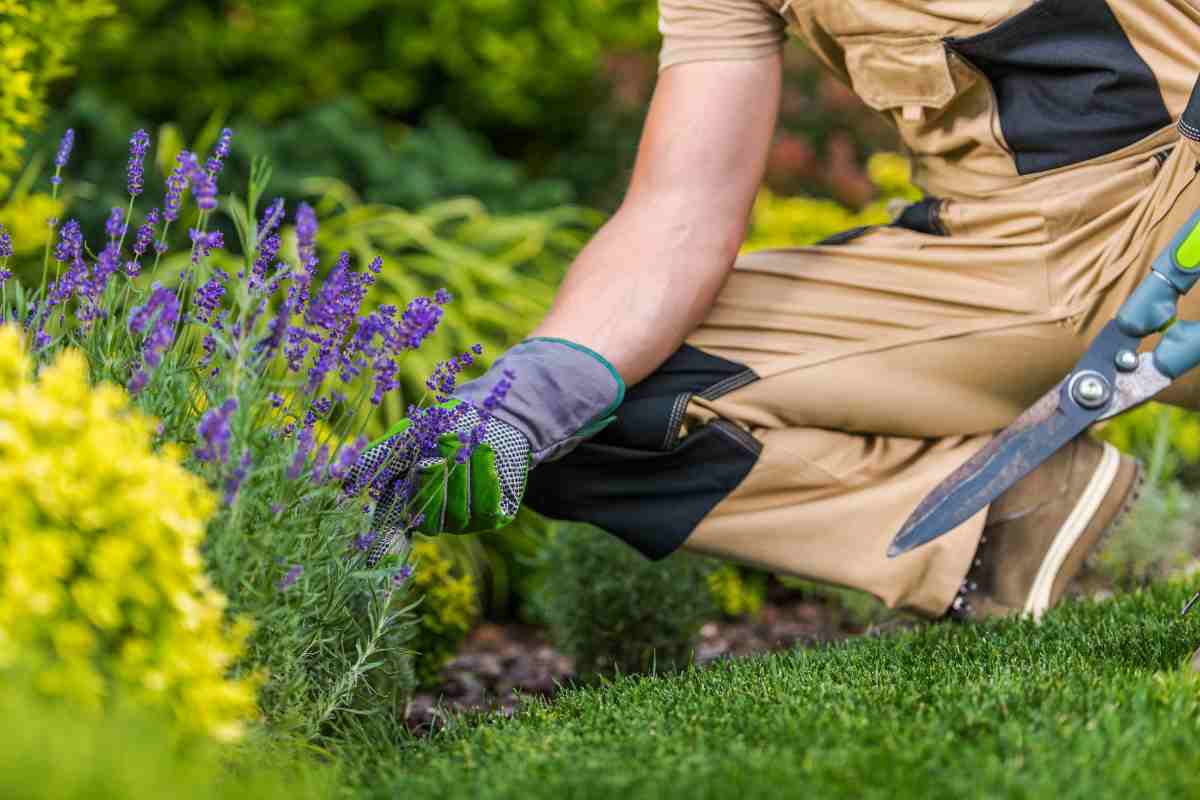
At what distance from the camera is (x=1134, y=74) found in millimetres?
2223

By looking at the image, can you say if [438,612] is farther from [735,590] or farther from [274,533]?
[274,533]

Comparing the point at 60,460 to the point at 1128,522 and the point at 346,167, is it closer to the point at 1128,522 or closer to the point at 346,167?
the point at 1128,522

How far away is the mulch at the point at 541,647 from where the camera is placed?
117 inches

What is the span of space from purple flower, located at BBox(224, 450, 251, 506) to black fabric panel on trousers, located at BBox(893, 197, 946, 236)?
5.01 ft

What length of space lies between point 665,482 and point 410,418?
0.67m

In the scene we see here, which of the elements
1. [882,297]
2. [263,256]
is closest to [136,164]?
[263,256]

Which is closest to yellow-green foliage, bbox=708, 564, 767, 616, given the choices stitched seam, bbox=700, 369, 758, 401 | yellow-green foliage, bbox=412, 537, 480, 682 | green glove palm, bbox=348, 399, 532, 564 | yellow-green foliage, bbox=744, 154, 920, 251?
yellow-green foliage, bbox=412, 537, 480, 682

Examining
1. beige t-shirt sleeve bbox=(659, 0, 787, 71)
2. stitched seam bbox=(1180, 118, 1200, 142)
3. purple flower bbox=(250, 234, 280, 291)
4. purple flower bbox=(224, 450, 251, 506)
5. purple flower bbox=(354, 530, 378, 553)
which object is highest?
beige t-shirt sleeve bbox=(659, 0, 787, 71)

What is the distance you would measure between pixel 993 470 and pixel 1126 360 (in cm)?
27

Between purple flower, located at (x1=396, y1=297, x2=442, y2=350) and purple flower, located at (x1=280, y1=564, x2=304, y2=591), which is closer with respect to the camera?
purple flower, located at (x1=280, y1=564, x2=304, y2=591)

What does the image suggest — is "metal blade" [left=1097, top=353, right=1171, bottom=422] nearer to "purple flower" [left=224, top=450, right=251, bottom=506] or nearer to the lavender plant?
the lavender plant

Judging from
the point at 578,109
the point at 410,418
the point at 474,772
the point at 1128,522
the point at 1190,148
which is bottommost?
the point at 1128,522

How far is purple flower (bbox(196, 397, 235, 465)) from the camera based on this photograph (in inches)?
54.2

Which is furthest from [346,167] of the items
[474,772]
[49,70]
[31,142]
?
[474,772]
